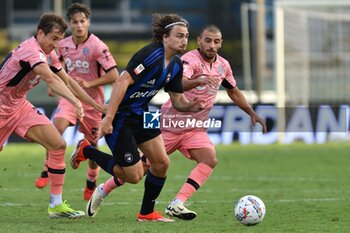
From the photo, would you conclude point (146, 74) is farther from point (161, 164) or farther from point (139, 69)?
point (161, 164)

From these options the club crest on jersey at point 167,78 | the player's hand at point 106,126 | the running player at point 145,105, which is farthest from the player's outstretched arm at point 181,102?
the player's hand at point 106,126

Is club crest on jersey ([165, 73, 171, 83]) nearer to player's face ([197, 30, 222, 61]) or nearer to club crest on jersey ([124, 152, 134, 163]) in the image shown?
club crest on jersey ([124, 152, 134, 163])

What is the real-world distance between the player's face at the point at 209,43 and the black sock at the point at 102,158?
1.86 meters

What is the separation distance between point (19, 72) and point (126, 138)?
1436 millimetres

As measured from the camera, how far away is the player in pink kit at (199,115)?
428 inches

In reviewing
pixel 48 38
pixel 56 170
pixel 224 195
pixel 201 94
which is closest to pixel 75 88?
pixel 48 38

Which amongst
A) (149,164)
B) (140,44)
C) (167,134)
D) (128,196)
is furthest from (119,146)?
(140,44)

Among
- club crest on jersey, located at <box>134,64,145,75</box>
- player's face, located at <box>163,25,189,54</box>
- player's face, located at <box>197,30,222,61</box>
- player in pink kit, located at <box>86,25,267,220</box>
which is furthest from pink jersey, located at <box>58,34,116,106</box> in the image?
club crest on jersey, located at <box>134,64,145,75</box>

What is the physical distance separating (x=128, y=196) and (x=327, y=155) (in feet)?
29.4

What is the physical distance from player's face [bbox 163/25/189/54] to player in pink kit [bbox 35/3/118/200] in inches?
124

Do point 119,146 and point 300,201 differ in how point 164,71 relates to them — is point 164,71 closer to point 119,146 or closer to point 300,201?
point 119,146

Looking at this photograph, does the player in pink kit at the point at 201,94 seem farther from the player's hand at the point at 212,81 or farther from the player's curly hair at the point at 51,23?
the player's curly hair at the point at 51,23

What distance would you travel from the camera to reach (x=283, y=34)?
26.3 meters

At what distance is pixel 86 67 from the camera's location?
1334cm
